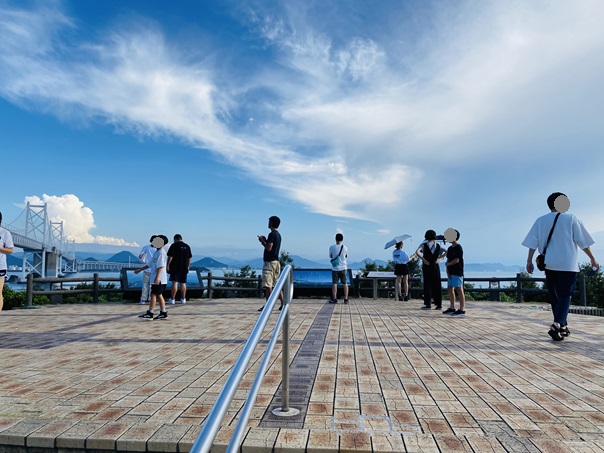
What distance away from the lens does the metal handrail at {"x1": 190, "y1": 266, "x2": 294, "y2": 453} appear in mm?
1219

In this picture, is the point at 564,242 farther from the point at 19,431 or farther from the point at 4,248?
the point at 4,248

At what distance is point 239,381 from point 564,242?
210 inches

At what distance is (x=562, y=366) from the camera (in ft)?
13.7

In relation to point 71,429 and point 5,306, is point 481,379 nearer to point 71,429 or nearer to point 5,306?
point 71,429

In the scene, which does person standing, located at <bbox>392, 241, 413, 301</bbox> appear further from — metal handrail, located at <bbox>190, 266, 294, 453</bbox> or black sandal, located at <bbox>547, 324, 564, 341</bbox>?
metal handrail, located at <bbox>190, 266, 294, 453</bbox>

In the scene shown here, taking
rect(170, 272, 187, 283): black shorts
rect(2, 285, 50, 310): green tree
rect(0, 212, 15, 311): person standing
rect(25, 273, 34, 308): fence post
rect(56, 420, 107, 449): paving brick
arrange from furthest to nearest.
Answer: rect(2, 285, 50, 310): green tree → rect(25, 273, 34, 308): fence post → rect(170, 272, 187, 283): black shorts → rect(0, 212, 15, 311): person standing → rect(56, 420, 107, 449): paving brick

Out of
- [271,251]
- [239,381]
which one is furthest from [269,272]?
[239,381]

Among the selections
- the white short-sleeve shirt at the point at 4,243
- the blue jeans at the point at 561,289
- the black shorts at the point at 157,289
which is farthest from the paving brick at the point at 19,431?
the blue jeans at the point at 561,289

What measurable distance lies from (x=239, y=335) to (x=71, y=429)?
3567 mm

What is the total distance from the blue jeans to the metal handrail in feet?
14.1

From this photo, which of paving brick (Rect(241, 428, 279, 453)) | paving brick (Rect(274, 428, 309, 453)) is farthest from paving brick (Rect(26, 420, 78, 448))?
paving brick (Rect(274, 428, 309, 453))

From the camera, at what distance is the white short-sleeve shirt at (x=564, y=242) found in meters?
5.34

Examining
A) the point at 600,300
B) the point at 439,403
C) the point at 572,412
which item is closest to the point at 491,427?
the point at 439,403

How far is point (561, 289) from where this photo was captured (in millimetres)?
5375
